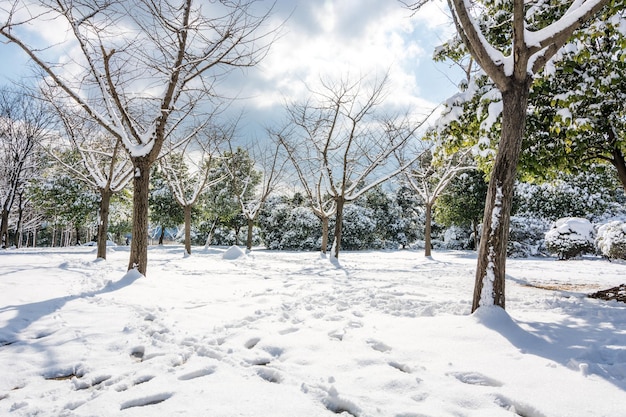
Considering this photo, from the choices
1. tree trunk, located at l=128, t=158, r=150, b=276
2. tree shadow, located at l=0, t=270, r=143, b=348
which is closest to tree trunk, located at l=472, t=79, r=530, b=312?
tree shadow, located at l=0, t=270, r=143, b=348

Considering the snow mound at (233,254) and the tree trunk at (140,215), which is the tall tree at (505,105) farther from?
the snow mound at (233,254)

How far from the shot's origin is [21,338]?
3.29m

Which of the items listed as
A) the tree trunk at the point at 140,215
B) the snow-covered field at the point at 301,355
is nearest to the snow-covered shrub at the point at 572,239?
the snow-covered field at the point at 301,355

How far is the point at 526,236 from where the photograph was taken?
57.4 ft

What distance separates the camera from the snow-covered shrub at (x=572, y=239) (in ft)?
45.0

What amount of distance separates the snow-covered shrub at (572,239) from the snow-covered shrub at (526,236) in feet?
9.11

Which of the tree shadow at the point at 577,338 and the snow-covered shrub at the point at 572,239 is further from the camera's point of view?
the snow-covered shrub at the point at 572,239

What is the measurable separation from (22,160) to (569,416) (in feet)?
73.7

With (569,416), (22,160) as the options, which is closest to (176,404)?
(569,416)

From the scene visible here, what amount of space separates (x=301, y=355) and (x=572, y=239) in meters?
15.1

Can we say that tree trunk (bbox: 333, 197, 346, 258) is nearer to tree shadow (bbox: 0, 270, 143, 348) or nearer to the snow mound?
the snow mound

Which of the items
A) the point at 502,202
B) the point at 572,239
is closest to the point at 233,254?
the point at 502,202

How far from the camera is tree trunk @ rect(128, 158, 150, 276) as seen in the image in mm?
6840

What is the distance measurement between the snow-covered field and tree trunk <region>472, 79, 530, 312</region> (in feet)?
0.95
